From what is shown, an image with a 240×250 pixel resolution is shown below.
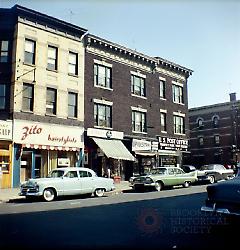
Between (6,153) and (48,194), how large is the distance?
7.22 m

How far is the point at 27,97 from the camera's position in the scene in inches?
939

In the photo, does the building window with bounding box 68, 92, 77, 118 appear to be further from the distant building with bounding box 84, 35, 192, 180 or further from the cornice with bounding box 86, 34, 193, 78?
the cornice with bounding box 86, 34, 193, 78

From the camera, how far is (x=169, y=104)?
35781mm

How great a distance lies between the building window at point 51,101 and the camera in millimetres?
25047

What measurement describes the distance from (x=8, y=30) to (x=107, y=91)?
30.9 ft

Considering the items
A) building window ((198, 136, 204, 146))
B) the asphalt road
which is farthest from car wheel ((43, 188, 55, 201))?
building window ((198, 136, 204, 146))

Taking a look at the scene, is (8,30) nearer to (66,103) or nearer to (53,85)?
(53,85)

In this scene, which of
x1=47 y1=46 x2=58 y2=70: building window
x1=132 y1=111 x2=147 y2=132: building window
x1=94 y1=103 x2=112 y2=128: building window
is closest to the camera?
x1=47 y1=46 x2=58 y2=70: building window

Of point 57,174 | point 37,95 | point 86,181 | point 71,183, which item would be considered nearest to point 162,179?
point 86,181

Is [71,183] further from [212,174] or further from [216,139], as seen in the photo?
[216,139]

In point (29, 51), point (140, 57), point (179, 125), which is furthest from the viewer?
point (179, 125)

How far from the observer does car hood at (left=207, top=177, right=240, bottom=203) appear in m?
7.84

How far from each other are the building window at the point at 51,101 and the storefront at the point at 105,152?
3396 mm

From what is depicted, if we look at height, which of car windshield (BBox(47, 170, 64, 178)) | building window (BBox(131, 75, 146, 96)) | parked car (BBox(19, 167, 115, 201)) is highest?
building window (BBox(131, 75, 146, 96))
